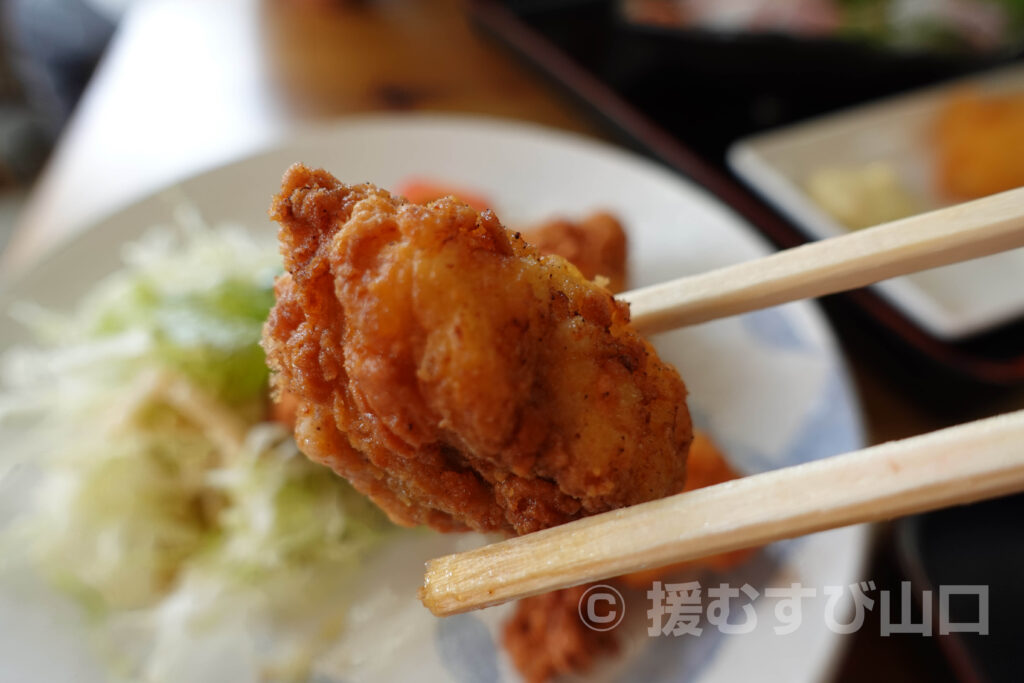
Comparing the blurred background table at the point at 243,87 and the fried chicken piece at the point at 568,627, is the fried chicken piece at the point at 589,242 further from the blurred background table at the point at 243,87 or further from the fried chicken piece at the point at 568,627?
the blurred background table at the point at 243,87

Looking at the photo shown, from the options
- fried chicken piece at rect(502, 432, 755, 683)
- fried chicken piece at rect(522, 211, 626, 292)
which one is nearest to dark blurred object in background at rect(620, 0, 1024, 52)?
fried chicken piece at rect(522, 211, 626, 292)

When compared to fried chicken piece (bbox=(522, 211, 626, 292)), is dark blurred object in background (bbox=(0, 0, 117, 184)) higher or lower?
higher

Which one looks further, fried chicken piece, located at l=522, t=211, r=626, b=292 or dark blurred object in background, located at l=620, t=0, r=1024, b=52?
dark blurred object in background, located at l=620, t=0, r=1024, b=52

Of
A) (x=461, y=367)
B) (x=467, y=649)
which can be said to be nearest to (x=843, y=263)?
(x=461, y=367)

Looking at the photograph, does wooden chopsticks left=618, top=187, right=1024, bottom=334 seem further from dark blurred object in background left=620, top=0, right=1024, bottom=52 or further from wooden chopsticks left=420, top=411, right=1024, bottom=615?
dark blurred object in background left=620, top=0, right=1024, bottom=52

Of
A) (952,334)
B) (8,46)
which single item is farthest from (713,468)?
(8,46)

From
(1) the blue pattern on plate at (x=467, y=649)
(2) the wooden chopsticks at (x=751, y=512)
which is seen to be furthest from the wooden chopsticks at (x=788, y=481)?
(1) the blue pattern on plate at (x=467, y=649)

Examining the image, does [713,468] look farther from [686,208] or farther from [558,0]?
[558,0]
